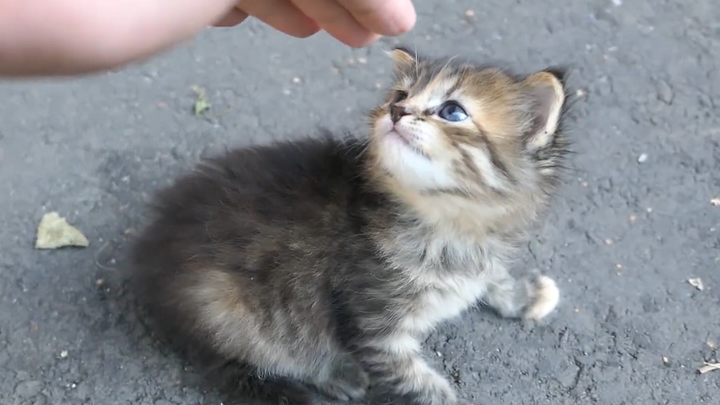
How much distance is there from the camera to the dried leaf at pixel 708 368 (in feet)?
6.47

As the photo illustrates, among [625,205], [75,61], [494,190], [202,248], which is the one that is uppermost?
[75,61]

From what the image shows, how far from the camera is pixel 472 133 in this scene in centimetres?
150

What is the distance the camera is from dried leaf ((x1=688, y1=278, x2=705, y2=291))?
2.13 metres

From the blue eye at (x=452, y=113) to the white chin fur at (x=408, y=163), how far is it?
0.11m

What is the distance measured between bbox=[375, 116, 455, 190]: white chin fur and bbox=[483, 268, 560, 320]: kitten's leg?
1.96 ft

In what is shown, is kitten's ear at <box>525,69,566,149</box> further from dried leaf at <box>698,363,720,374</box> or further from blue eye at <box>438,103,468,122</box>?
dried leaf at <box>698,363,720,374</box>

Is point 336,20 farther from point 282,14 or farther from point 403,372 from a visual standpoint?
point 403,372

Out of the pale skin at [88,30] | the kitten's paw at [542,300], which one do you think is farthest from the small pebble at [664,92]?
the pale skin at [88,30]

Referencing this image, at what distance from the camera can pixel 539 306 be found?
205cm

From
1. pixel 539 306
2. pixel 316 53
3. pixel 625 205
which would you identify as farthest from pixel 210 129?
pixel 625 205

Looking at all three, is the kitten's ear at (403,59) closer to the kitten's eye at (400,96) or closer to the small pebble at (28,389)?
the kitten's eye at (400,96)

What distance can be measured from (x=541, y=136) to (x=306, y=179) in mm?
550

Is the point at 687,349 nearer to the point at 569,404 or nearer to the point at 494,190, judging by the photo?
the point at 569,404

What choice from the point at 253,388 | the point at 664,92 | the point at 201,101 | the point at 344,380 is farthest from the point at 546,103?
the point at 201,101
